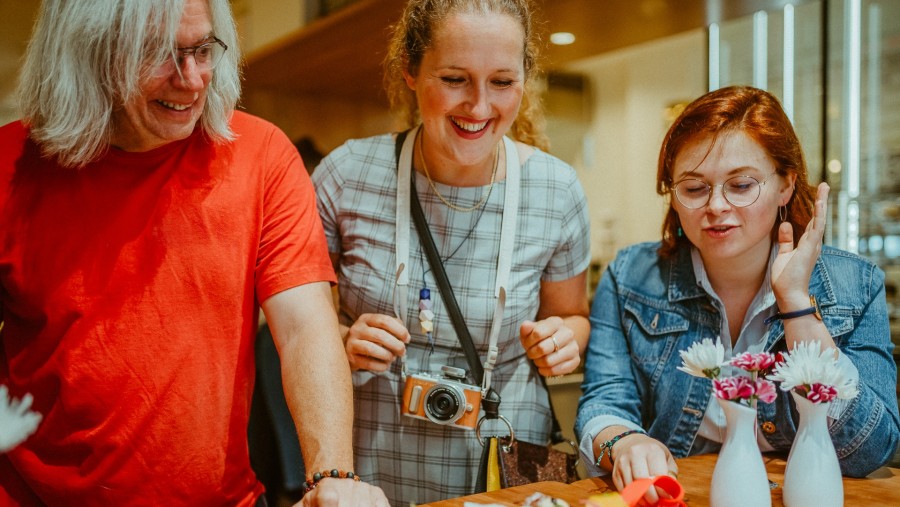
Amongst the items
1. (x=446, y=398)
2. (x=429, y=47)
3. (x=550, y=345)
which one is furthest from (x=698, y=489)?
(x=429, y=47)

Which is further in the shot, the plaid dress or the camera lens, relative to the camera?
the plaid dress

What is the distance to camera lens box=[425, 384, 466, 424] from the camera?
1.42 meters

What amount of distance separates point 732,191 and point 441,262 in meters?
0.59

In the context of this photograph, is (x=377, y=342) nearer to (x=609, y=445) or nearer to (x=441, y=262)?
(x=441, y=262)

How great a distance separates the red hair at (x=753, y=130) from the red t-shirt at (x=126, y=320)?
31.5 inches

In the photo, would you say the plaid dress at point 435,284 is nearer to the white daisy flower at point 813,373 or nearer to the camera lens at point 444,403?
the camera lens at point 444,403

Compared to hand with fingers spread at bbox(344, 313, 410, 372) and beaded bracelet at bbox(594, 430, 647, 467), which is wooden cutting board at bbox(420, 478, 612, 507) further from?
hand with fingers spread at bbox(344, 313, 410, 372)

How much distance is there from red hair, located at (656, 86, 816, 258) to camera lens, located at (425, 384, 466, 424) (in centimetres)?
61

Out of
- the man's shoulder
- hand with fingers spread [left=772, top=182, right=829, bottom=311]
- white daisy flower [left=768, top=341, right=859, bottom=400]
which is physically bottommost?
white daisy flower [left=768, top=341, right=859, bottom=400]

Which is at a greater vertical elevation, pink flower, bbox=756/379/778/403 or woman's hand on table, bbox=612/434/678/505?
pink flower, bbox=756/379/778/403

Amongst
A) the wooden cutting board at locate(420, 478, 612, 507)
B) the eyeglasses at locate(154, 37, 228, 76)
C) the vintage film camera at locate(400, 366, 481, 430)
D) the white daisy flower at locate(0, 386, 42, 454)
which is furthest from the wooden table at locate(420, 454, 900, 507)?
the eyeglasses at locate(154, 37, 228, 76)

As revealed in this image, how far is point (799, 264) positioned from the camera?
4.36 feet

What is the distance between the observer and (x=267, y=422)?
244 cm

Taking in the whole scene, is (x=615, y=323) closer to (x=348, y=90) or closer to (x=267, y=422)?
(x=267, y=422)
